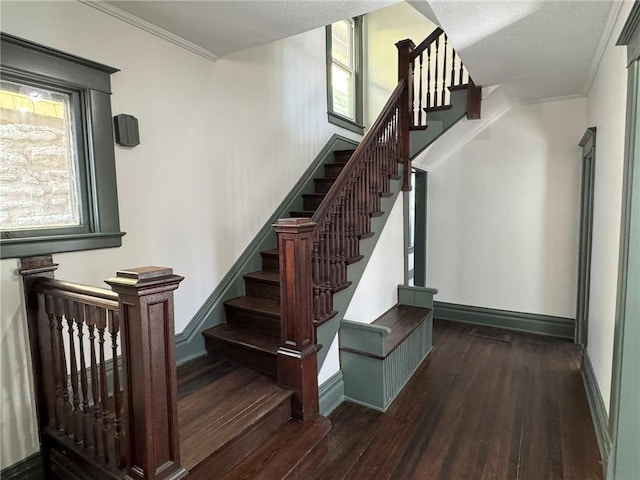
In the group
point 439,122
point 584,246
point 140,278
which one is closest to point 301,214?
point 439,122

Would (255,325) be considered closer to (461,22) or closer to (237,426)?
(237,426)

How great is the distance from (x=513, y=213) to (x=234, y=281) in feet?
11.0

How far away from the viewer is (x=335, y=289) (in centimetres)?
272

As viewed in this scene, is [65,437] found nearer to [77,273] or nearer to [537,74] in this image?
[77,273]

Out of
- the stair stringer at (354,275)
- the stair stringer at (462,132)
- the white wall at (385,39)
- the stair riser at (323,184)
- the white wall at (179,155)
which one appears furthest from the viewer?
the white wall at (385,39)

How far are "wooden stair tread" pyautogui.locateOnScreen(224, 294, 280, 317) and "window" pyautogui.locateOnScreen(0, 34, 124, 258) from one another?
1033 millimetres

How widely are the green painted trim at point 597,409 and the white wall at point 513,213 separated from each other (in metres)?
1.31

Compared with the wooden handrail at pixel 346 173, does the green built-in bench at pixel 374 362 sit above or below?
below

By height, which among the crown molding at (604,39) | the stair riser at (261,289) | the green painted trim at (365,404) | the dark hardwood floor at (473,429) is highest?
the crown molding at (604,39)

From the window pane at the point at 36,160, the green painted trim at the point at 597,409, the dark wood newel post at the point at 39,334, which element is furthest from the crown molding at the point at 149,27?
the green painted trim at the point at 597,409

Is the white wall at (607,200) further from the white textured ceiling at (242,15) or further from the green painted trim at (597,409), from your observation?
the white textured ceiling at (242,15)

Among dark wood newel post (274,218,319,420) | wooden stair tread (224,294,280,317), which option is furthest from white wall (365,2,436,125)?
dark wood newel post (274,218,319,420)

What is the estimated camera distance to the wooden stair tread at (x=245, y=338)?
251 centimetres

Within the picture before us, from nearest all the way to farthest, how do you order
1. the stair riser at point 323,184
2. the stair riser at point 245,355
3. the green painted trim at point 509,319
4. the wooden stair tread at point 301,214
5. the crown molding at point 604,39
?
the crown molding at point 604,39 < the stair riser at point 245,355 < the wooden stair tread at point 301,214 < the stair riser at point 323,184 < the green painted trim at point 509,319
